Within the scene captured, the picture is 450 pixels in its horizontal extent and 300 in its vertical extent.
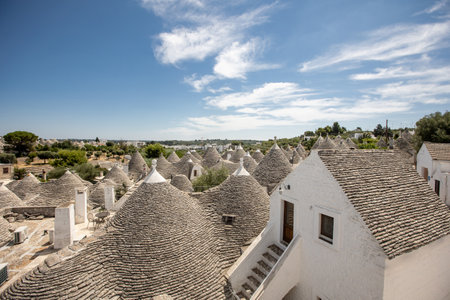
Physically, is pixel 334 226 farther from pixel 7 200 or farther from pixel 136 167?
pixel 136 167

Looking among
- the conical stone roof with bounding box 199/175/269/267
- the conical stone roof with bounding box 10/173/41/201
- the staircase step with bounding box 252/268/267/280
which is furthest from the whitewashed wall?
→ the conical stone roof with bounding box 10/173/41/201

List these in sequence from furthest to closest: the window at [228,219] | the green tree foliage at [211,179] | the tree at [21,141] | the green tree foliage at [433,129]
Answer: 1. the tree at [21,141]
2. the green tree foliage at [433,129]
3. the green tree foliage at [211,179]
4. the window at [228,219]

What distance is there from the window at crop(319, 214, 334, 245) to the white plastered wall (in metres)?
0.16

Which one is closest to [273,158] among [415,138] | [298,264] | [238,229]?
[238,229]

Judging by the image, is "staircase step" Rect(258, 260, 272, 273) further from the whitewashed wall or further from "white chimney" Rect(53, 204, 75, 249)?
"white chimney" Rect(53, 204, 75, 249)

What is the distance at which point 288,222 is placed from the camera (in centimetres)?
804

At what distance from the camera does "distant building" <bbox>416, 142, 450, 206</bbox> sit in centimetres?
1486

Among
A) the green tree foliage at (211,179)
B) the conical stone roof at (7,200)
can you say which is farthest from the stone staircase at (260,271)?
the conical stone roof at (7,200)

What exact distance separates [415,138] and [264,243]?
109 ft

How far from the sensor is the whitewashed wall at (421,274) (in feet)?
16.7

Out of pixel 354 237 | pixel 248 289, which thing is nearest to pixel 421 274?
pixel 354 237

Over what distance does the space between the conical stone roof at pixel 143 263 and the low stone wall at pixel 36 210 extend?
14581 mm

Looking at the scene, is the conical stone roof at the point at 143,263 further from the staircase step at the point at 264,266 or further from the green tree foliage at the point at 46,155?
the green tree foliage at the point at 46,155

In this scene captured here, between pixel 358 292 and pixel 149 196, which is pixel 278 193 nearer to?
pixel 358 292
